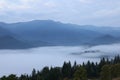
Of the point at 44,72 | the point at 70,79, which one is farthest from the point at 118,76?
the point at 44,72

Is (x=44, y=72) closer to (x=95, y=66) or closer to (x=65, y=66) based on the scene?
(x=65, y=66)

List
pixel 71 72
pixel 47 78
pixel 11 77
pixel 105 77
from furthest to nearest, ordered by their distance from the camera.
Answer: pixel 71 72 → pixel 47 78 → pixel 105 77 → pixel 11 77

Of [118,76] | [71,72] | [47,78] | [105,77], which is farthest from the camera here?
[71,72]

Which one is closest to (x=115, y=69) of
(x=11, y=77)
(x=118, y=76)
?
(x=118, y=76)

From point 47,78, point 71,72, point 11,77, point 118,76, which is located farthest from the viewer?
point 71,72

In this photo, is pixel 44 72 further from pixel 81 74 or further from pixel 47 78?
pixel 81 74

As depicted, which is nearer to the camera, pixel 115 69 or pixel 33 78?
pixel 115 69

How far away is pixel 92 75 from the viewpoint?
118062mm

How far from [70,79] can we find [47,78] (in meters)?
9.31

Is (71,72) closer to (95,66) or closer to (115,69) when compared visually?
(95,66)

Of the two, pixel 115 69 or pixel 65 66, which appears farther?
pixel 65 66

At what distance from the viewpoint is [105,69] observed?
81.9 metres

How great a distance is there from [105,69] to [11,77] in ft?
105

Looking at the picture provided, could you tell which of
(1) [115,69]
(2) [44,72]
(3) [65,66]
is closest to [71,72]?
(3) [65,66]
